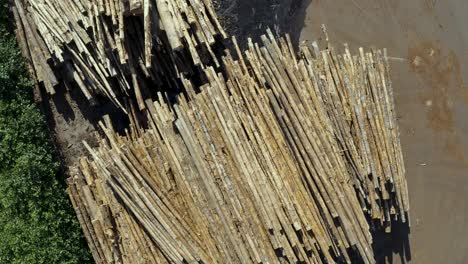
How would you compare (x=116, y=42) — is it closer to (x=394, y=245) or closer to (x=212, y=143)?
(x=212, y=143)

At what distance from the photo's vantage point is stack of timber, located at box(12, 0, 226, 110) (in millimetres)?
6422

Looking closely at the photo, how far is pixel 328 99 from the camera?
Answer: 7.09 metres

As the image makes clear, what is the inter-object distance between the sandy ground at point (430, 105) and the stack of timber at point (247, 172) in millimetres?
1781

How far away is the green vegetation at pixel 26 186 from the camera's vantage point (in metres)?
7.25

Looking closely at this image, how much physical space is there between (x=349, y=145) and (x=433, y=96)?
2827 mm

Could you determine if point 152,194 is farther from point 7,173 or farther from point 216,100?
point 7,173

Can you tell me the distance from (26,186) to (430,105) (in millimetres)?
7176

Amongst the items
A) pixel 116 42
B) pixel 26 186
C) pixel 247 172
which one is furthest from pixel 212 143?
pixel 26 186

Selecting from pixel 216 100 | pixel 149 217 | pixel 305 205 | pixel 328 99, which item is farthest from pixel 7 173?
pixel 328 99

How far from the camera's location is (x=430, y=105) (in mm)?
8844

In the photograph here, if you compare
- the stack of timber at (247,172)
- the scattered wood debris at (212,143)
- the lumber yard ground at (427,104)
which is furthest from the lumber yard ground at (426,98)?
the stack of timber at (247,172)

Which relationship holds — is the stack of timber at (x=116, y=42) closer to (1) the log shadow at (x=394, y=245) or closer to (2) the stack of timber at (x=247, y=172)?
(2) the stack of timber at (x=247, y=172)

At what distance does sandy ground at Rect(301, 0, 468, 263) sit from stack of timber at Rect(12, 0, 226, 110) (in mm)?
3272

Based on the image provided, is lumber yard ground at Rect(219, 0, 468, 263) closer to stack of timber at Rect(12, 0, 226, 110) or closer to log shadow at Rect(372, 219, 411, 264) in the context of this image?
log shadow at Rect(372, 219, 411, 264)
